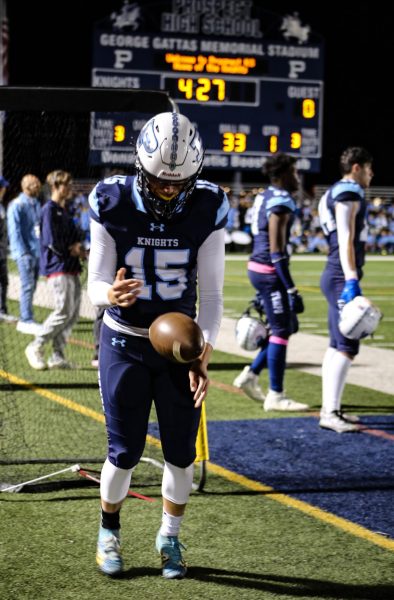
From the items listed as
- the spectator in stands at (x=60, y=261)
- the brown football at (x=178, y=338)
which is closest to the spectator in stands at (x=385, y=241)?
the spectator in stands at (x=60, y=261)

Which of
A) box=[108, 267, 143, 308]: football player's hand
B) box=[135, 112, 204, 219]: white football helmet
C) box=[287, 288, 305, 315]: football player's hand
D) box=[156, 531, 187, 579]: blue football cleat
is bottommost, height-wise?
box=[156, 531, 187, 579]: blue football cleat

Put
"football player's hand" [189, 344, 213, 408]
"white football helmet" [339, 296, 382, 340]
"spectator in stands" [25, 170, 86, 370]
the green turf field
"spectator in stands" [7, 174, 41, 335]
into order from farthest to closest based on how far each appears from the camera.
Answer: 1. "spectator in stands" [7, 174, 41, 335]
2. "spectator in stands" [25, 170, 86, 370]
3. "white football helmet" [339, 296, 382, 340]
4. the green turf field
5. "football player's hand" [189, 344, 213, 408]

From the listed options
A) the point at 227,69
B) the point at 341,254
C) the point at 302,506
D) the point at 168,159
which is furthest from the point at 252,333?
the point at 227,69

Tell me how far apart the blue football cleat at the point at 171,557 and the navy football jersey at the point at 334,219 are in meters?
3.21

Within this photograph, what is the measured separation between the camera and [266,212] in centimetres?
764

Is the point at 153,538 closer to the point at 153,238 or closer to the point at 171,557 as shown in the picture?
the point at 171,557

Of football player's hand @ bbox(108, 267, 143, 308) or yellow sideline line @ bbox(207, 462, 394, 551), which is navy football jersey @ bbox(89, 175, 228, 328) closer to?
football player's hand @ bbox(108, 267, 143, 308)

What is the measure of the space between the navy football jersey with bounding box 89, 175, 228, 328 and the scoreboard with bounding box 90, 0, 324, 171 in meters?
21.6

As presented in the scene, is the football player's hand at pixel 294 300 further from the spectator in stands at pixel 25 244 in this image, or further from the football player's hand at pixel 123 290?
the spectator in stands at pixel 25 244

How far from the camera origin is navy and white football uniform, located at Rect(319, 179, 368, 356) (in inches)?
270

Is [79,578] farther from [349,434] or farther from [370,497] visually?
[349,434]

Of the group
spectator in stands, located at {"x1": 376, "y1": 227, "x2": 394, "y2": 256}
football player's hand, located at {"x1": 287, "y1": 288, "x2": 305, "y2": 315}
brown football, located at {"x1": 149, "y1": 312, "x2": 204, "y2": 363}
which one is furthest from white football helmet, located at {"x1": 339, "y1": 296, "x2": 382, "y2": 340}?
spectator in stands, located at {"x1": 376, "y1": 227, "x2": 394, "y2": 256}

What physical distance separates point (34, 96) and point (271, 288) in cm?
276

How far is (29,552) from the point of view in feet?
14.5
